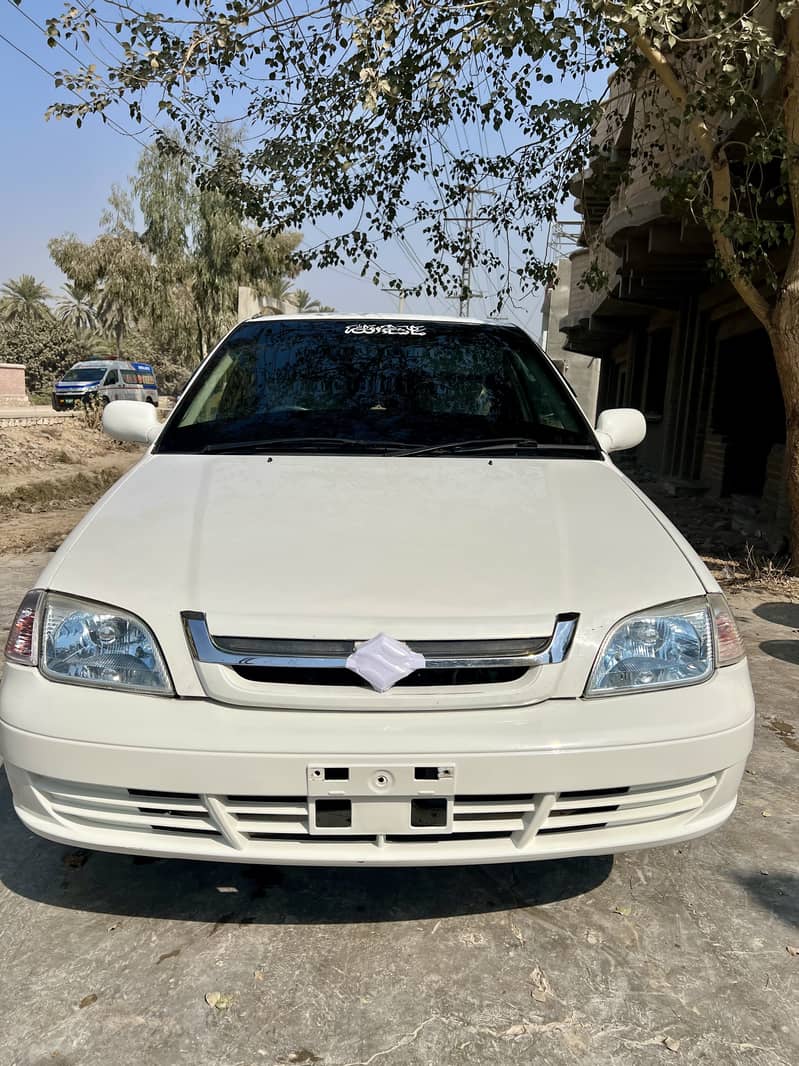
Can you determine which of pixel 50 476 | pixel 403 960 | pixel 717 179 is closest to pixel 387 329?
pixel 403 960

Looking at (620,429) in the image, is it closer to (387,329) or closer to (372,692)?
(387,329)

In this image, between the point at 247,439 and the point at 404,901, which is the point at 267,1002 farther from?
the point at 247,439

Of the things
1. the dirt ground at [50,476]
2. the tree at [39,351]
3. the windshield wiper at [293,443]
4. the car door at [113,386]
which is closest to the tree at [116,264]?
the car door at [113,386]

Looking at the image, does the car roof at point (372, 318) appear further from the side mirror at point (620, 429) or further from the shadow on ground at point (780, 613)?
the shadow on ground at point (780, 613)

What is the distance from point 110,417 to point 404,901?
2.12 metres

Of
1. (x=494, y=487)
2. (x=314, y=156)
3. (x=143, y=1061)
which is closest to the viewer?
(x=143, y=1061)

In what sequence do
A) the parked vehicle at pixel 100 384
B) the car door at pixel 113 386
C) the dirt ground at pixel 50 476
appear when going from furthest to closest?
the car door at pixel 113 386
the parked vehicle at pixel 100 384
the dirt ground at pixel 50 476

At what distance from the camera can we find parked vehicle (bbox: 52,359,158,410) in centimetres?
2775

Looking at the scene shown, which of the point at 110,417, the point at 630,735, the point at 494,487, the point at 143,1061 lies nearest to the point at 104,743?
the point at 143,1061

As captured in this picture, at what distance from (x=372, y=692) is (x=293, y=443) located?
1242mm

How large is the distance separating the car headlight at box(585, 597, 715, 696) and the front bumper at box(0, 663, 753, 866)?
0.05m

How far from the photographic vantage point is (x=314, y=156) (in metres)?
6.87

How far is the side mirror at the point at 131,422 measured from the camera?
3227mm

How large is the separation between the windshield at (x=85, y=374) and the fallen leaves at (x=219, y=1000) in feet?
97.0
